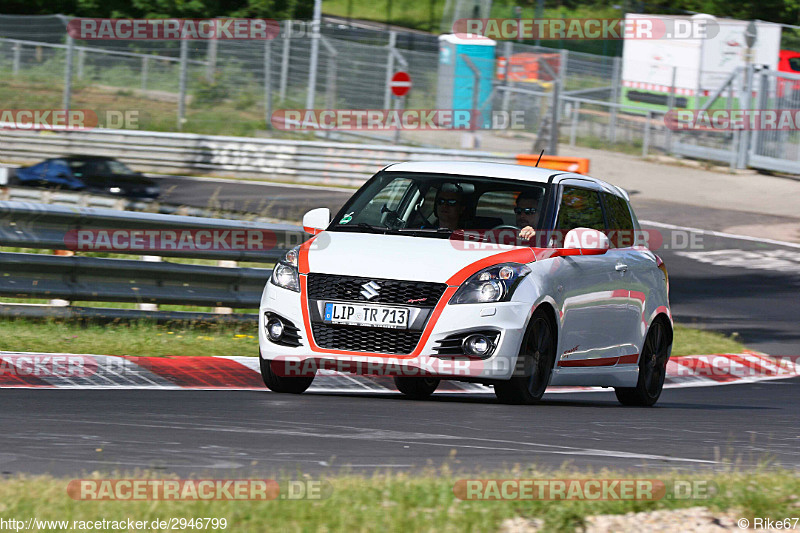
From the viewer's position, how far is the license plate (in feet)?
26.2

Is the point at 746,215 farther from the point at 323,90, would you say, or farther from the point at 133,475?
the point at 133,475

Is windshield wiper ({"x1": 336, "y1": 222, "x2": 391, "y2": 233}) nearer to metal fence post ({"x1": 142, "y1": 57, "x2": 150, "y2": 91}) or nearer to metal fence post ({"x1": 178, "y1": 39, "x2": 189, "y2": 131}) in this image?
metal fence post ({"x1": 178, "y1": 39, "x2": 189, "y2": 131})

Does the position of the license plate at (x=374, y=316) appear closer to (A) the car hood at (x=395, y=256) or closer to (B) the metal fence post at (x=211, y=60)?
(A) the car hood at (x=395, y=256)

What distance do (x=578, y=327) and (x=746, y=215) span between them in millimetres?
18832

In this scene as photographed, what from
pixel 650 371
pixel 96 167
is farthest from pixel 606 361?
pixel 96 167

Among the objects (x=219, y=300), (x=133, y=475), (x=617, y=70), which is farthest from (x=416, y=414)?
(x=617, y=70)

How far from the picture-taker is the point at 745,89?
105 feet

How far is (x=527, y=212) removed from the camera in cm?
895

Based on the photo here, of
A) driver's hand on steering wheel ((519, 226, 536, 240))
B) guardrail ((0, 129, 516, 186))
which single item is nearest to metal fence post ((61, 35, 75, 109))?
guardrail ((0, 129, 516, 186))

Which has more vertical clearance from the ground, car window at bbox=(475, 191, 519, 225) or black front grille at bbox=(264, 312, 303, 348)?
car window at bbox=(475, 191, 519, 225)

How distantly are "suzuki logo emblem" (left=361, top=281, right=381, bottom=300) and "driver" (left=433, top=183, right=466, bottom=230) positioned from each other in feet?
3.34

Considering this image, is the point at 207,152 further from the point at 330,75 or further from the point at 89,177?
the point at 89,177

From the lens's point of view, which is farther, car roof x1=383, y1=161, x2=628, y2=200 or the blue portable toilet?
the blue portable toilet

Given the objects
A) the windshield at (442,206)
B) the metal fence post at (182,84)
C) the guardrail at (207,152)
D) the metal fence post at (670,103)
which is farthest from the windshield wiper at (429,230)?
the metal fence post at (670,103)
